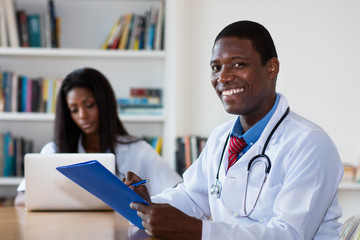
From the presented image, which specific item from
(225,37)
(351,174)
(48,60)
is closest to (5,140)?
(48,60)

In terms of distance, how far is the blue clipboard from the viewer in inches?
53.9

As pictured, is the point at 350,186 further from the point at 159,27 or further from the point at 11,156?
the point at 11,156

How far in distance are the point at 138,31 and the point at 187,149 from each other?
0.90 m

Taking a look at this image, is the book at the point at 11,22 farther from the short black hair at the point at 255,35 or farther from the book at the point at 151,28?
the short black hair at the point at 255,35

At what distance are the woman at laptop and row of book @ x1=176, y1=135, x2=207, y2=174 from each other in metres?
0.67

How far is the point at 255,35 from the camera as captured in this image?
63.3 inches

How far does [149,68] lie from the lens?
400cm

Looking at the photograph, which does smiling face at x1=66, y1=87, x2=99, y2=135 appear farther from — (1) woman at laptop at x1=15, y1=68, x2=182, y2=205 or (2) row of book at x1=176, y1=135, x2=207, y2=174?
(2) row of book at x1=176, y1=135, x2=207, y2=174

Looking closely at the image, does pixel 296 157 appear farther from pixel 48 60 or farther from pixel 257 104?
pixel 48 60

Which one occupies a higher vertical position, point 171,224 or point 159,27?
point 159,27

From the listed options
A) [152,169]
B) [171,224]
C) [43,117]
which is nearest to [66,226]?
[171,224]

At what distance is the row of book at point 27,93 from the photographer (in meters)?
3.72

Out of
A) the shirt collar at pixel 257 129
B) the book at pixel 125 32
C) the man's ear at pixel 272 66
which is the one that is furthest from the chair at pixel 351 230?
the book at pixel 125 32

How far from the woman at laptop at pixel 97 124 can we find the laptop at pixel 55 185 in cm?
86
